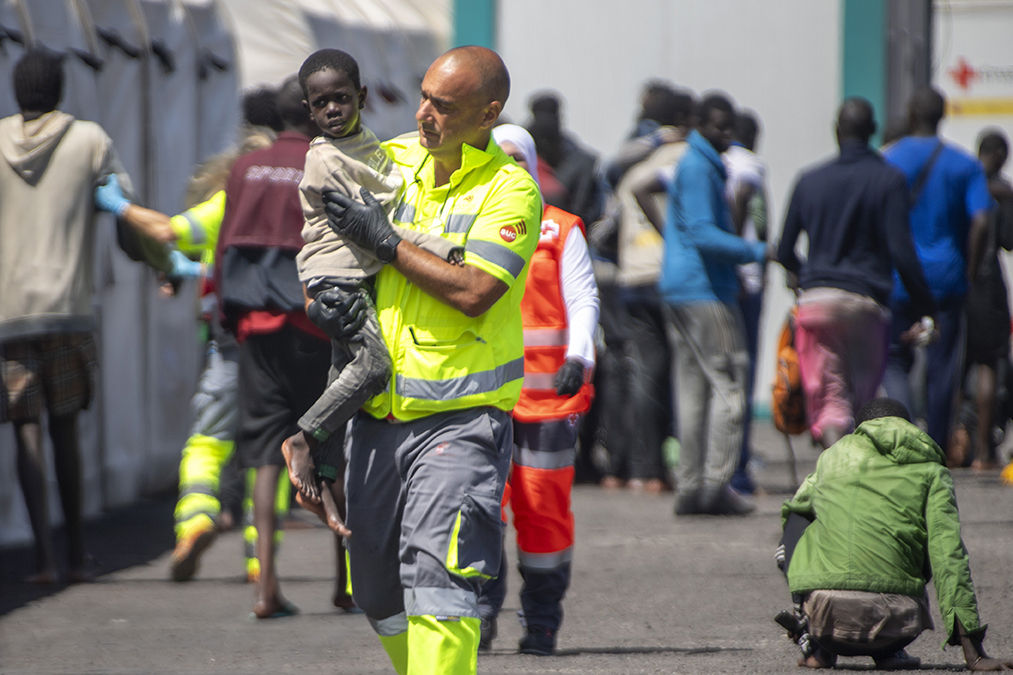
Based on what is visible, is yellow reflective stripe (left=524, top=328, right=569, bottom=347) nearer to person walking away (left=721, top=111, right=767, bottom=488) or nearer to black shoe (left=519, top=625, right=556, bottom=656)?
black shoe (left=519, top=625, right=556, bottom=656)

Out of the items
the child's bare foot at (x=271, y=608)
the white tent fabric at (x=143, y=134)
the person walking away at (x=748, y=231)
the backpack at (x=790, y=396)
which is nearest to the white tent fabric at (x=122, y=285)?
the white tent fabric at (x=143, y=134)

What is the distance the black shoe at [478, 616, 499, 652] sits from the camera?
534 centimetres

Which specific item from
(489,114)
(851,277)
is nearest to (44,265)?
(489,114)

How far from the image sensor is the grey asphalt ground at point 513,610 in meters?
5.31

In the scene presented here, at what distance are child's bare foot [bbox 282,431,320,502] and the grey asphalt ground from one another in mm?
1417

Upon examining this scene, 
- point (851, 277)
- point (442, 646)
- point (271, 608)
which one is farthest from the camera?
point (851, 277)

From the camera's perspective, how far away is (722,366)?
8656 mm

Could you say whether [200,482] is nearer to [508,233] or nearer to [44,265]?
[44,265]

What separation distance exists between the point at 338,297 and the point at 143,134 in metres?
5.80

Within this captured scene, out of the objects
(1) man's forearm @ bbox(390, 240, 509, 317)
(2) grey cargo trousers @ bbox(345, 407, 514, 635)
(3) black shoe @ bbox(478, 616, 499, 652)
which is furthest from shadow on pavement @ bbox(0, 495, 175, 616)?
(1) man's forearm @ bbox(390, 240, 509, 317)

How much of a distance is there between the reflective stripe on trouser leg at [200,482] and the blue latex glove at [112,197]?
109cm

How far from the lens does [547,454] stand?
5402mm

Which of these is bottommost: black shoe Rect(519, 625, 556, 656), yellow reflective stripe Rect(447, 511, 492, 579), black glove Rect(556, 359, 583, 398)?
black shoe Rect(519, 625, 556, 656)

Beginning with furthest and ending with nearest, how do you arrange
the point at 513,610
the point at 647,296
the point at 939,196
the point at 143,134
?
the point at 647,296
the point at 143,134
the point at 939,196
the point at 513,610
